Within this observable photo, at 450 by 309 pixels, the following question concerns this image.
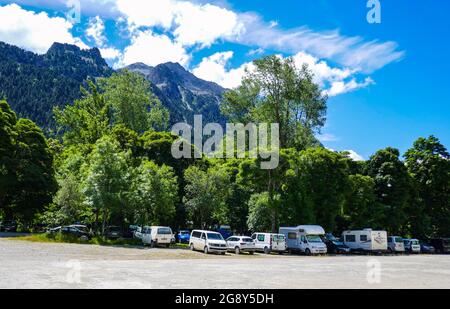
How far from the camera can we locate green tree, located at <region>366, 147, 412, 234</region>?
55688mm

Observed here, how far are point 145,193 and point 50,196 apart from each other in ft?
51.3

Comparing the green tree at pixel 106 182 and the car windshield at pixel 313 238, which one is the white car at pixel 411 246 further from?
the green tree at pixel 106 182

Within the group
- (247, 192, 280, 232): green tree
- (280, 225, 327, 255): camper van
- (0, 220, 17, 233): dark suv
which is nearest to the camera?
(280, 225, 327, 255): camper van

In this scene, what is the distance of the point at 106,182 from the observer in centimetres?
3834

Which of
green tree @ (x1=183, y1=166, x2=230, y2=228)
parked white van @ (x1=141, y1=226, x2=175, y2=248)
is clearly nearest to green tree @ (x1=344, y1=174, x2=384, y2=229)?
green tree @ (x1=183, y1=166, x2=230, y2=228)

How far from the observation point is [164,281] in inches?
583

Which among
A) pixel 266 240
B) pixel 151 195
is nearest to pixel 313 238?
pixel 266 240

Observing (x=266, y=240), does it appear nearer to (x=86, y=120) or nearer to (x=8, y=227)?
(x=8, y=227)

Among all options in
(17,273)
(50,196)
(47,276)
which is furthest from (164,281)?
(50,196)

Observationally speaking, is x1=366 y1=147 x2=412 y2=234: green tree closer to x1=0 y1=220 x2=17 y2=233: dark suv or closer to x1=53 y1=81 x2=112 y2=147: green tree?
x1=53 y1=81 x2=112 y2=147: green tree

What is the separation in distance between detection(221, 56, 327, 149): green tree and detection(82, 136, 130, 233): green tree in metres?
23.3

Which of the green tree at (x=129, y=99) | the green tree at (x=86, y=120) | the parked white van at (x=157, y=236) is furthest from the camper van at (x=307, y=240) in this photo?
the green tree at (x=129, y=99)

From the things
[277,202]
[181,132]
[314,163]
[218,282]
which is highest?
[181,132]

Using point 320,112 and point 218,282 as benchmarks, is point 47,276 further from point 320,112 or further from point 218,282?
point 320,112
